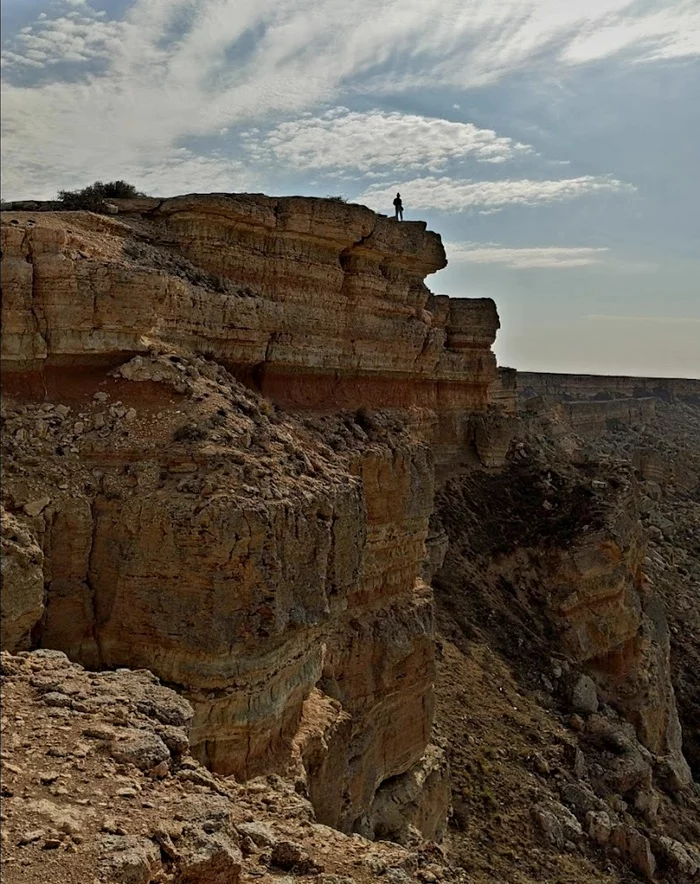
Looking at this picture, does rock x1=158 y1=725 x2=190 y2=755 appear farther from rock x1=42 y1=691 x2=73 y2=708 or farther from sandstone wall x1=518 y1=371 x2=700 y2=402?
sandstone wall x1=518 y1=371 x2=700 y2=402

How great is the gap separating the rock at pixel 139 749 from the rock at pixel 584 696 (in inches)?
592

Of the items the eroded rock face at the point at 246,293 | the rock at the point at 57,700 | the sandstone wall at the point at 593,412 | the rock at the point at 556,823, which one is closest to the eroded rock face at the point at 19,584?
the rock at the point at 57,700

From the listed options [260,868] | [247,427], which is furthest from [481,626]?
[260,868]

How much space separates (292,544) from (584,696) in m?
13.9

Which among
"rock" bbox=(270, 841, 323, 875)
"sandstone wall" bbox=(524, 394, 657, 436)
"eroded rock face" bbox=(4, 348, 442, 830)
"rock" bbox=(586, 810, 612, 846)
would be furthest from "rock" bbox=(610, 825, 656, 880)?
"sandstone wall" bbox=(524, 394, 657, 436)

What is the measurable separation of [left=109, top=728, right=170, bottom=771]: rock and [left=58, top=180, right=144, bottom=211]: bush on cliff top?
721cm

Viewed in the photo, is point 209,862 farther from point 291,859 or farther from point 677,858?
point 677,858

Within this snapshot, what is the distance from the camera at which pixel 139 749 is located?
6051mm

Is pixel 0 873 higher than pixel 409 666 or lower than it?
higher

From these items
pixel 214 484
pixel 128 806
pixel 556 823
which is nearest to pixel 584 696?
pixel 556 823

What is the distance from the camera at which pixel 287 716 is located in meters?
8.87

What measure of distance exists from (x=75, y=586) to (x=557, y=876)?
1034 centimetres

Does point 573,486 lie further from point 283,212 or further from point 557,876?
point 283,212

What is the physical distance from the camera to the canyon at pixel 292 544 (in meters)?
7.41
